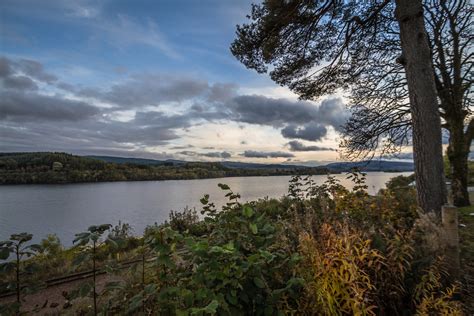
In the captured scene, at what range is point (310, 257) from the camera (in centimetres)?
219

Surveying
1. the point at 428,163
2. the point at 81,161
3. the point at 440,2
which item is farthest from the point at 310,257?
the point at 81,161

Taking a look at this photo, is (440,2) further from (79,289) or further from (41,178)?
(41,178)

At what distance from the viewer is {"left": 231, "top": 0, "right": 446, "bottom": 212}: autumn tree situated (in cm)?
512

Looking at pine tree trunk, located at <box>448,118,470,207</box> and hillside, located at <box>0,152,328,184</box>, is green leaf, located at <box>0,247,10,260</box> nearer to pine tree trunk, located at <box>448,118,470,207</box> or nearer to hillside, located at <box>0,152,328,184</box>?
pine tree trunk, located at <box>448,118,470,207</box>

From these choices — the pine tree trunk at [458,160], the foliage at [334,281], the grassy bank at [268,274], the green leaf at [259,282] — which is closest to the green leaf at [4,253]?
the grassy bank at [268,274]

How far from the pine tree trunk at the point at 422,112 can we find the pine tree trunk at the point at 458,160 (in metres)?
6.68

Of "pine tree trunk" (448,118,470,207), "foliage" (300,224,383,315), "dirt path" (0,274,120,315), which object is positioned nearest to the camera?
"foliage" (300,224,383,315)

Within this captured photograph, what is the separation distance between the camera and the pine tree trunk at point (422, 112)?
504 centimetres

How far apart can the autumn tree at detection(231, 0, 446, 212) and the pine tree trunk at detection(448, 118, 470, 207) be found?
4296 millimetres

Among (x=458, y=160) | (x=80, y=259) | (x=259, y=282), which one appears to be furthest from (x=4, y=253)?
(x=458, y=160)

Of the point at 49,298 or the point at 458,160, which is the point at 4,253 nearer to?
the point at 49,298

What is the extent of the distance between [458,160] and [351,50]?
21.7 feet

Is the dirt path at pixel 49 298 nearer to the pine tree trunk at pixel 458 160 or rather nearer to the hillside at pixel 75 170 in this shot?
the pine tree trunk at pixel 458 160

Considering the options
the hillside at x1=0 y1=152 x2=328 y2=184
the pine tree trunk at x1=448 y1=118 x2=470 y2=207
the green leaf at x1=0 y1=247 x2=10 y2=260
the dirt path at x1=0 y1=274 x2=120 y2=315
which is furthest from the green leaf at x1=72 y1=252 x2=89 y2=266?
the hillside at x1=0 y1=152 x2=328 y2=184
